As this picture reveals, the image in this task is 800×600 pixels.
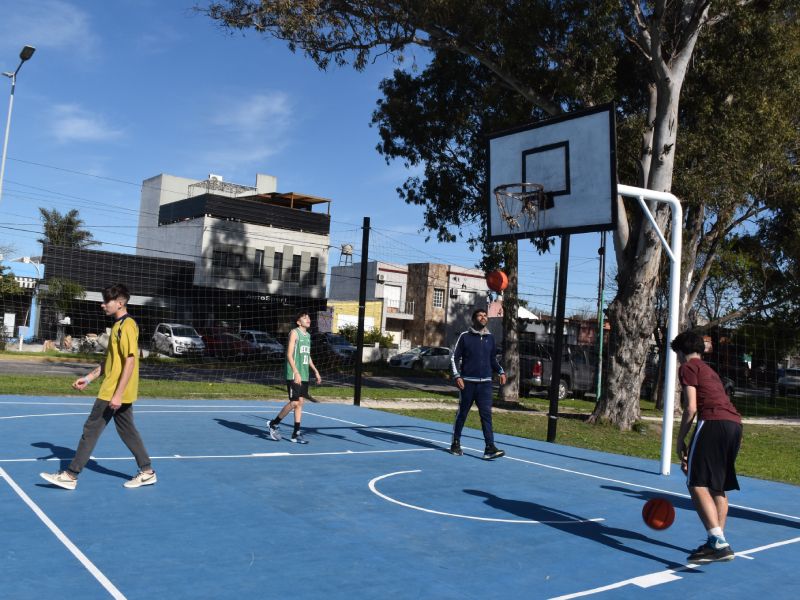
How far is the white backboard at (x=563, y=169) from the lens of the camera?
1195 centimetres

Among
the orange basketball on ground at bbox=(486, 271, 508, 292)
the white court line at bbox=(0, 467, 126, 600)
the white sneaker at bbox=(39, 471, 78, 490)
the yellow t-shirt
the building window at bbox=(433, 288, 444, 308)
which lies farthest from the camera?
the building window at bbox=(433, 288, 444, 308)

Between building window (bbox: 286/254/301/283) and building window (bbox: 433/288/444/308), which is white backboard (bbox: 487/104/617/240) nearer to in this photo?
building window (bbox: 286/254/301/283)

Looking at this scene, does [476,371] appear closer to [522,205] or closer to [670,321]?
[670,321]

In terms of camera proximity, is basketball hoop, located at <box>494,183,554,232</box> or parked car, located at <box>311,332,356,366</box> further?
parked car, located at <box>311,332,356,366</box>

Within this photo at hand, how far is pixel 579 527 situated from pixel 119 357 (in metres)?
4.76

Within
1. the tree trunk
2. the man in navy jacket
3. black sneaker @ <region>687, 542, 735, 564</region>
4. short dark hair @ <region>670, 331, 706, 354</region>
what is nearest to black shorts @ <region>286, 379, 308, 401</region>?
the man in navy jacket

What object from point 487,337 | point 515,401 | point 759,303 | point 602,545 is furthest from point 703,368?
point 759,303

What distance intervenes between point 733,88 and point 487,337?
1399 centimetres

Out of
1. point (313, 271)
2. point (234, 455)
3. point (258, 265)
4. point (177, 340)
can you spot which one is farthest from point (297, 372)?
point (313, 271)

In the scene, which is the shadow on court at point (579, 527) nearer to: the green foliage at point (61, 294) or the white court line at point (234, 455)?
the white court line at point (234, 455)

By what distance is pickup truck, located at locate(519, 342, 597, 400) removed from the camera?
27.8m

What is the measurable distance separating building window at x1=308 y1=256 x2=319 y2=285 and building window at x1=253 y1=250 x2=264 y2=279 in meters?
3.12

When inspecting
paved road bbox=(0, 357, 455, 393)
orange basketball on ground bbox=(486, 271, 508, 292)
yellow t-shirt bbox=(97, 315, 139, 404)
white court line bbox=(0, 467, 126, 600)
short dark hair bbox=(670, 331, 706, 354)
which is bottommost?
white court line bbox=(0, 467, 126, 600)

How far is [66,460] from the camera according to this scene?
8.76 metres
